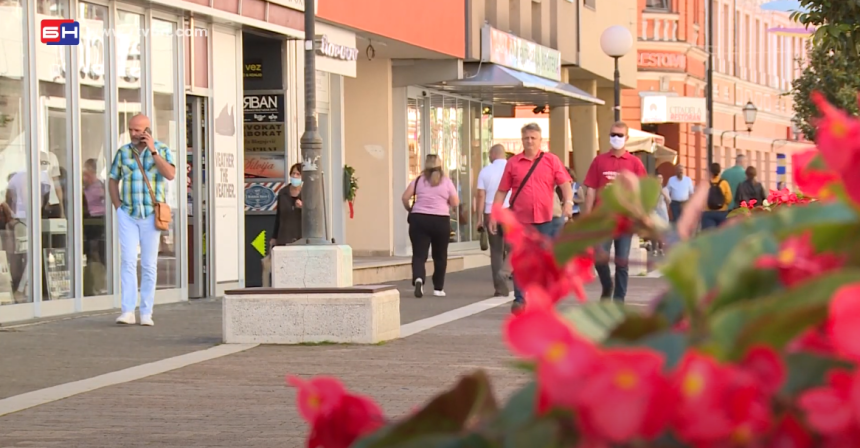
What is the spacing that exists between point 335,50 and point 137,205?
7548 mm

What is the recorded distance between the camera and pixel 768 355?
0.96 meters

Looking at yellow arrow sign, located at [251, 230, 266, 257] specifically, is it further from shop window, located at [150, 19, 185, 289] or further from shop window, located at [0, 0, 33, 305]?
shop window, located at [0, 0, 33, 305]

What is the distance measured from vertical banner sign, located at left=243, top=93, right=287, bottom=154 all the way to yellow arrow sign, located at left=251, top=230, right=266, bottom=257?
126 centimetres

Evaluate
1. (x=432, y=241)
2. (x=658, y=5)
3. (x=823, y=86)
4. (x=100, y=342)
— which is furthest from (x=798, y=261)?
(x=658, y=5)

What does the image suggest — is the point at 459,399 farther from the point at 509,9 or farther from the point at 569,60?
the point at 569,60

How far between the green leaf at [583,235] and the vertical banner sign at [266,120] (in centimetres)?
1840

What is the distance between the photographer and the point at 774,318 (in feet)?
3.20

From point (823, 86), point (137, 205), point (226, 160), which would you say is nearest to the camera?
point (137, 205)

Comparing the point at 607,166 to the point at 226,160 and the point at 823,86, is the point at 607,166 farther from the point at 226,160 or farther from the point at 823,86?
the point at 823,86

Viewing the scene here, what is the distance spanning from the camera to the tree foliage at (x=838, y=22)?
12234mm

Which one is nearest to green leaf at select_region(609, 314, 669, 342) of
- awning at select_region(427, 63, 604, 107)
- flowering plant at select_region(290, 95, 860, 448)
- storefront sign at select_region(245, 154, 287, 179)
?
flowering plant at select_region(290, 95, 860, 448)

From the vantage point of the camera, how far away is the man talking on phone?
13133mm

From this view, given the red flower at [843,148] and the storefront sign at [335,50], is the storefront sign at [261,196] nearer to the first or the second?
the storefront sign at [335,50]

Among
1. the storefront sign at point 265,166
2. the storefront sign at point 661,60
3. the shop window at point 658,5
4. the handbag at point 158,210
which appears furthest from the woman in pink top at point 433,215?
the shop window at point 658,5
